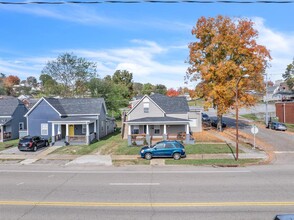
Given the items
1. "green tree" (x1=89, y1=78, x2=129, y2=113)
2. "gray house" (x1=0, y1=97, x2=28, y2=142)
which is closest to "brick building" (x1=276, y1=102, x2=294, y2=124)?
"green tree" (x1=89, y1=78, x2=129, y2=113)

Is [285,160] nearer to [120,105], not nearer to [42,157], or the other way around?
[42,157]

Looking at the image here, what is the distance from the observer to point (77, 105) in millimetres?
41906

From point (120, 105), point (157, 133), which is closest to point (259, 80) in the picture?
point (157, 133)

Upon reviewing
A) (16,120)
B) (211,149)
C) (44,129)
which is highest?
(16,120)

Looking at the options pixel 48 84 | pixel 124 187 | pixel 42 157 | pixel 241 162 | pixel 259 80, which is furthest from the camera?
pixel 48 84

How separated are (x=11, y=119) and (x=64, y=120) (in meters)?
11.2


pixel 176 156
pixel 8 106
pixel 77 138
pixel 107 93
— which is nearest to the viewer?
pixel 176 156

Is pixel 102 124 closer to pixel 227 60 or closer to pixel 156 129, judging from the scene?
pixel 156 129

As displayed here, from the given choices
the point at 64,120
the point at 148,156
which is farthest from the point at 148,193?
the point at 64,120

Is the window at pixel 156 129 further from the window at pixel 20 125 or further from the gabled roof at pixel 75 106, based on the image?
the window at pixel 20 125

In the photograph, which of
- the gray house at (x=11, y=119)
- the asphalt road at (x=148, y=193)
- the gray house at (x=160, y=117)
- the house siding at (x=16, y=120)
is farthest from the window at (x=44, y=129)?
the asphalt road at (x=148, y=193)

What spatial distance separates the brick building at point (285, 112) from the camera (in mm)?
56625

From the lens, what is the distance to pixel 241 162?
23500 mm

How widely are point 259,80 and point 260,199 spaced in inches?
1241
